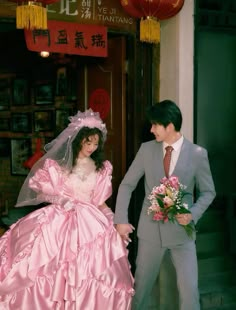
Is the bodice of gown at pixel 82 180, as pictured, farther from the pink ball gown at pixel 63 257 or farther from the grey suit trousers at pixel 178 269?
the grey suit trousers at pixel 178 269

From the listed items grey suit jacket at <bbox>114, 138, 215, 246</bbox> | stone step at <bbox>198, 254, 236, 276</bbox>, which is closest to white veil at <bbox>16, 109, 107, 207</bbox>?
grey suit jacket at <bbox>114, 138, 215, 246</bbox>

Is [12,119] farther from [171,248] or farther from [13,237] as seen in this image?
[171,248]

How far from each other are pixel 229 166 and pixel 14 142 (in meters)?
3.89

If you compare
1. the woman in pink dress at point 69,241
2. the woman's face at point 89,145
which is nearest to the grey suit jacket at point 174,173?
the woman in pink dress at point 69,241

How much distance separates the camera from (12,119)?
8.77 metres

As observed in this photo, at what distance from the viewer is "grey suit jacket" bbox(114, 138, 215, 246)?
4379 millimetres

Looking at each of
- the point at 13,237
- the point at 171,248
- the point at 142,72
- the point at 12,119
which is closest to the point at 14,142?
the point at 12,119

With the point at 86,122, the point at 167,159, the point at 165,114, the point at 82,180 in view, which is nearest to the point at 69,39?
the point at 86,122

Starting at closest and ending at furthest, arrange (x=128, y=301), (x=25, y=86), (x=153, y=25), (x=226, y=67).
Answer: (x=128, y=301)
(x=153, y=25)
(x=226, y=67)
(x=25, y=86)

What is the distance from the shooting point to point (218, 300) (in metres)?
5.75

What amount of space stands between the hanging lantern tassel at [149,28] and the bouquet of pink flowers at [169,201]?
1.79 m

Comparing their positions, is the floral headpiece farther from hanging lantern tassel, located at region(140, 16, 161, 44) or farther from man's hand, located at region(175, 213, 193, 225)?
man's hand, located at region(175, 213, 193, 225)

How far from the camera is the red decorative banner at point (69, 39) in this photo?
16.6ft

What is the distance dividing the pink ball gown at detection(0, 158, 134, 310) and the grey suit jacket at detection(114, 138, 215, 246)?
29cm
